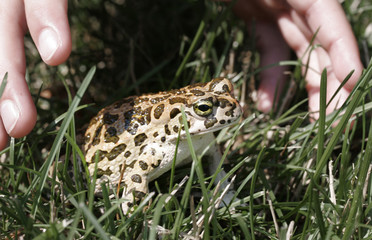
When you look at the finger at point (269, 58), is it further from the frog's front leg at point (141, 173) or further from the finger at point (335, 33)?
the frog's front leg at point (141, 173)

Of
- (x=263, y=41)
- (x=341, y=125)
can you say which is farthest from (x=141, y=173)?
(x=263, y=41)

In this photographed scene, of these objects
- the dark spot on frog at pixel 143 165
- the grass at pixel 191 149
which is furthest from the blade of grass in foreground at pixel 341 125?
the dark spot on frog at pixel 143 165

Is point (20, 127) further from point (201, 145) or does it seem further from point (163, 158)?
point (201, 145)

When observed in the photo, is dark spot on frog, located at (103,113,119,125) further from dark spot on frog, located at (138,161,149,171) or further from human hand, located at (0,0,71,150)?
human hand, located at (0,0,71,150)

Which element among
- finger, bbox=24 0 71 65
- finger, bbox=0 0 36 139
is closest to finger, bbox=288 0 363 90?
finger, bbox=24 0 71 65

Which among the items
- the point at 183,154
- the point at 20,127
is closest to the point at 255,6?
the point at 183,154

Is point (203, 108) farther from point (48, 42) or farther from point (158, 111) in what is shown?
point (48, 42)
